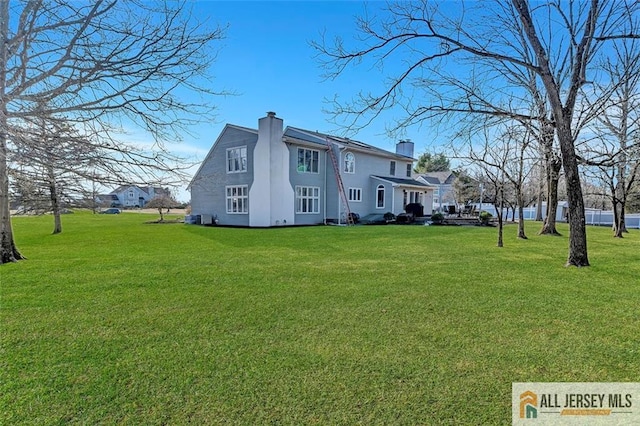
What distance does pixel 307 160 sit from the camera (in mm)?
21422

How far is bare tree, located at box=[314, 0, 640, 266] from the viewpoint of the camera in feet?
24.2

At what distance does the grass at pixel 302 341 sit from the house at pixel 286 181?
12625 mm

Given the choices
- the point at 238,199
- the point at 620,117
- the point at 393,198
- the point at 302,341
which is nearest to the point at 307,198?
the point at 238,199

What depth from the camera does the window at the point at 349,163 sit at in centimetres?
2302

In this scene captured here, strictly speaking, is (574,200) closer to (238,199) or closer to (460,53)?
(460,53)

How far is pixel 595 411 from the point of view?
97.1 inches

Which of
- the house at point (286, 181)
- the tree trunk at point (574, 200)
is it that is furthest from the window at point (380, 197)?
the tree trunk at point (574, 200)

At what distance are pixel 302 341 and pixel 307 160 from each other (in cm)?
1852

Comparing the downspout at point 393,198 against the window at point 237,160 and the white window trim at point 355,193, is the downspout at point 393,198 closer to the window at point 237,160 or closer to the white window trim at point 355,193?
the white window trim at point 355,193

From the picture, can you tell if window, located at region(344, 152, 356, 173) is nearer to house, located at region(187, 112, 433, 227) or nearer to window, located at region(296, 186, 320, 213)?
house, located at region(187, 112, 433, 227)

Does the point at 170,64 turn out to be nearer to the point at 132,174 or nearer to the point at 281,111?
the point at 132,174

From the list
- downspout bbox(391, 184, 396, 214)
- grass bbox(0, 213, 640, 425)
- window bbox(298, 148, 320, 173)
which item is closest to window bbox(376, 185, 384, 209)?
downspout bbox(391, 184, 396, 214)

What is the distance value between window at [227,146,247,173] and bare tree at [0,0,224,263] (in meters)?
14.1

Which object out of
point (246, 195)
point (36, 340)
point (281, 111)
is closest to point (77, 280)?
point (36, 340)
